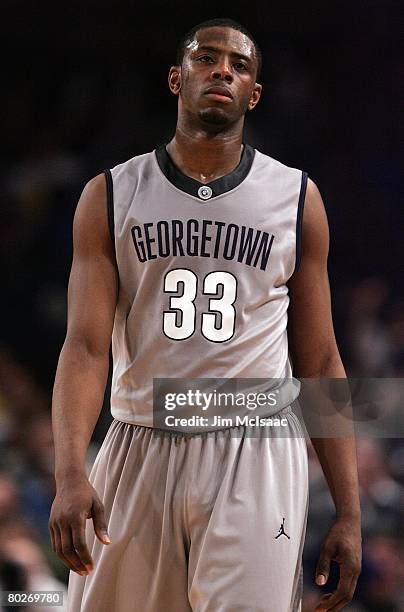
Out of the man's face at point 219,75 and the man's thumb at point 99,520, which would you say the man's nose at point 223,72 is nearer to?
the man's face at point 219,75

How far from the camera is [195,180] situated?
2.17 meters

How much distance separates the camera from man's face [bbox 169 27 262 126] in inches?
84.7

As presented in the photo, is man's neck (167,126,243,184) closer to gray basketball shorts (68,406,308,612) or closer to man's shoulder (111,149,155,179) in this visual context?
man's shoulder (111,149,155,179)

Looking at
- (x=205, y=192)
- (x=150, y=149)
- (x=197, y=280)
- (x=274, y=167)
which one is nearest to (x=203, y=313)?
(x=197, y=280)

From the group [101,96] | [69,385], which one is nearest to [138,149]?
[101,96]

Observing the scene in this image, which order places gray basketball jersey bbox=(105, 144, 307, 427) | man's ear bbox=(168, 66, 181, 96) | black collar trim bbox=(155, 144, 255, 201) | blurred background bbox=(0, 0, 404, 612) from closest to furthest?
gray basketball jersey bbox=(105, 144, 307, 427) → black collar trim bbox=(155, 144, 255, 201) → man's ear bbox=(168, 66, 181, 96) → blurred background bbox=(0, 0, 404, 612)

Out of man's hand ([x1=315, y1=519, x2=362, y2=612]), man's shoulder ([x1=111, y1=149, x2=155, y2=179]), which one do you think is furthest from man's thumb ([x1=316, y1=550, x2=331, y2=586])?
man's shoulder ([x1=111, y1=149, x2=155, y2=179])

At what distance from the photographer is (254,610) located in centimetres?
190

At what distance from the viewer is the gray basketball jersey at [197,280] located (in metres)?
2.04

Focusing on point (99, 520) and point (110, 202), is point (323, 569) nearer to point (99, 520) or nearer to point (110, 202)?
point (99, 520)

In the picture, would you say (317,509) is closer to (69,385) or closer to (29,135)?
(69,385)

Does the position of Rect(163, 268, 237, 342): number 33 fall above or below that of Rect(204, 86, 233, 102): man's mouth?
below

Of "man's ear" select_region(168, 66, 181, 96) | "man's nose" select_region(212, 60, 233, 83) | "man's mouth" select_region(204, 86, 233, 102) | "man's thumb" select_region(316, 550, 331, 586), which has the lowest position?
"man's thumb" select_region(316, 550, 331, 586)

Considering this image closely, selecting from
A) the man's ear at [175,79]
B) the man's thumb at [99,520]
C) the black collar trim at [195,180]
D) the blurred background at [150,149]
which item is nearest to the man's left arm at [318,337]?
the black collar trim at [195,180]
